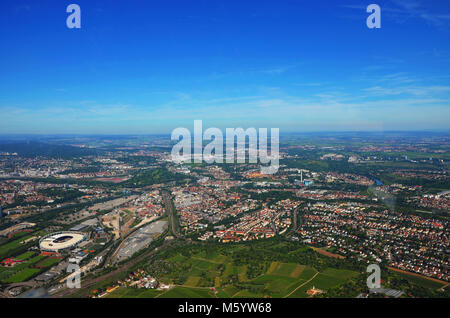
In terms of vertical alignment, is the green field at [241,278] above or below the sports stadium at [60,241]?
below

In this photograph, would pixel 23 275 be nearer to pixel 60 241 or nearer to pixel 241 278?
pixel 60 241

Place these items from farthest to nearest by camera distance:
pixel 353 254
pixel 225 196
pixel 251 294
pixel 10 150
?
1. pixel 10 150
2. pixel 225 196
3. pixel 353 254
4. pixel 251 294

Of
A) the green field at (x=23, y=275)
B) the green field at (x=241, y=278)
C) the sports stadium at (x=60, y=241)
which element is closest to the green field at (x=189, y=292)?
the green field at (x=241, y=278)

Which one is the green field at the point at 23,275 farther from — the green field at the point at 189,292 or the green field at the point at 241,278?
the green field at the point at 189,292

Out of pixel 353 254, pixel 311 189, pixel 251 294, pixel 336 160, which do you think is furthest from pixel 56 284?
pixel 336 160

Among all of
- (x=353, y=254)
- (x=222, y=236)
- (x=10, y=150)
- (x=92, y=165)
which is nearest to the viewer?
(x=353, y=254)

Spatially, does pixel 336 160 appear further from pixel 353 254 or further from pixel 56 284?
pixel 56 284

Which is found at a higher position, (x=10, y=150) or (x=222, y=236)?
(x=10, y=150)

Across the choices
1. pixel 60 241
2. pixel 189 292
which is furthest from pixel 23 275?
pixel 189 292

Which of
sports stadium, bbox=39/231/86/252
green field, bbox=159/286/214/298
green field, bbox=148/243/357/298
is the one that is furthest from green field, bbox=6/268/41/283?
green field, bbox=159/286/214/298
